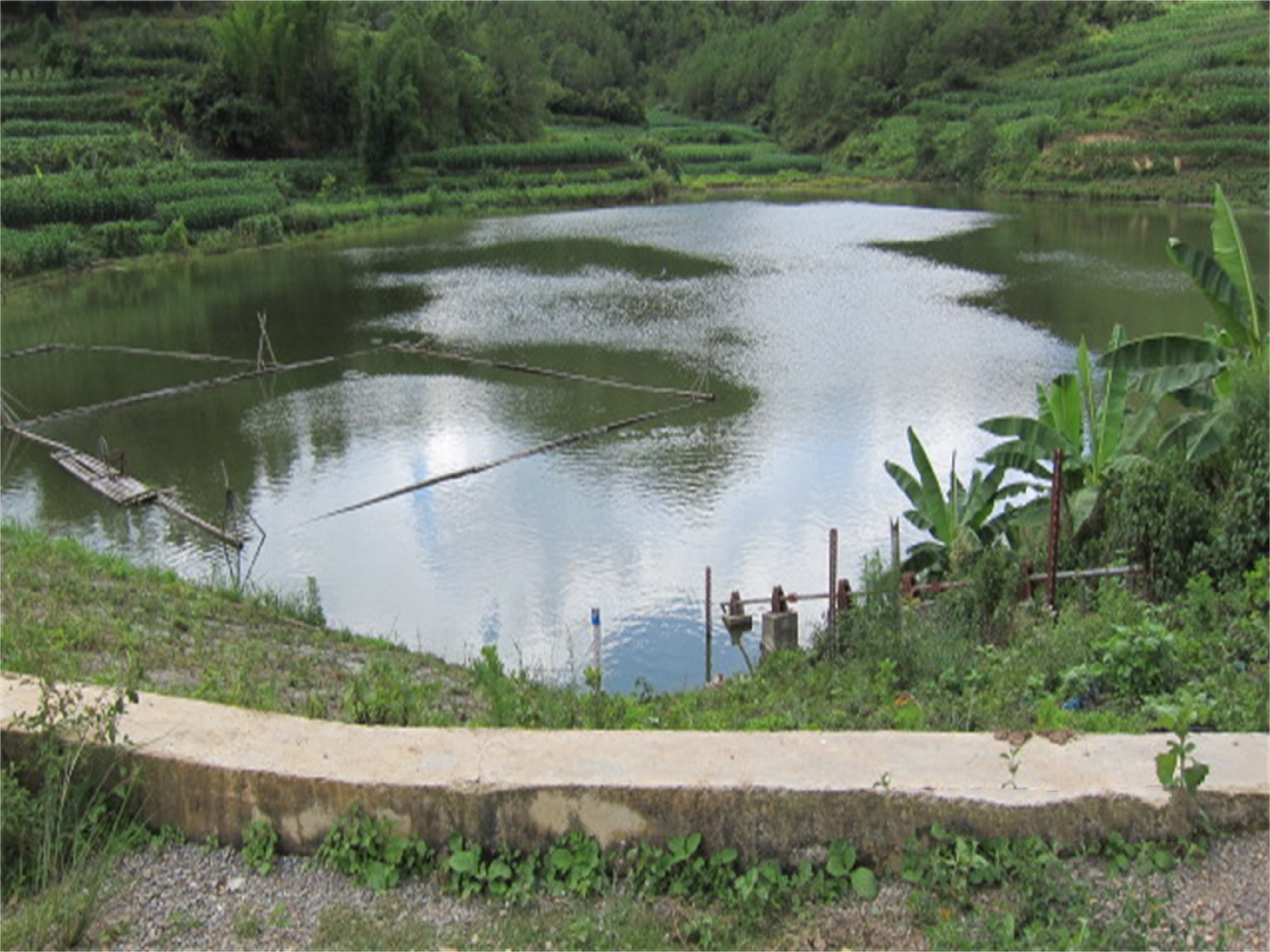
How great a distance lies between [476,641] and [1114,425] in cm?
503

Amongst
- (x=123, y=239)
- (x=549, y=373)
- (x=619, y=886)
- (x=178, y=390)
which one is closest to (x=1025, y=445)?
Answer: (x=619, y=886)

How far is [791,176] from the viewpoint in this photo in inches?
2135

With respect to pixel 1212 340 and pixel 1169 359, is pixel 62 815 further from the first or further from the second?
pixel 1212 340

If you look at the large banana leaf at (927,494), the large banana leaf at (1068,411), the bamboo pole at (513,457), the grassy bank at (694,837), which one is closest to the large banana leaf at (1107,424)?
the large banana leaf at (1068,411)

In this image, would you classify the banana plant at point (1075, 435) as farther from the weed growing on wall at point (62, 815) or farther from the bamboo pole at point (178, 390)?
the bamboo pole at point (178, 390)

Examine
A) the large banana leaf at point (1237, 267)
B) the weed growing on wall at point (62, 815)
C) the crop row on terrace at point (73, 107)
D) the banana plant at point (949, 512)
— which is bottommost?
the banana plant at point (949, 512)

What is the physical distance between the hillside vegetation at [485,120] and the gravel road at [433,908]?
1009 inches

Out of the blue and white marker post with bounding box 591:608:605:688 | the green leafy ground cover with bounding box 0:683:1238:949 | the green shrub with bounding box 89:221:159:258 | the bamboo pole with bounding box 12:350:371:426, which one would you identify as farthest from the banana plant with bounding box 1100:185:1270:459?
the green shrub with bounding box 89:221:159:258

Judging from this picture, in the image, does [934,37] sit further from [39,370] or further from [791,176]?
[39,370]

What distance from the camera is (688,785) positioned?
3535mm

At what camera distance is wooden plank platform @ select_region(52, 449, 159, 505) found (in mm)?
11766

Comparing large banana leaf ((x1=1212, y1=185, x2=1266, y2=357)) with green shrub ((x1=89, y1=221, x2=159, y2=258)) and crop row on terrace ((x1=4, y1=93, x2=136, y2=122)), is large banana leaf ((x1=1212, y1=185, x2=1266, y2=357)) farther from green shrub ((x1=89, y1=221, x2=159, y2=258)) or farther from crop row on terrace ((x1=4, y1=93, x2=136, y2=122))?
crop row on terrace ((x1=4, y1=93, x2=136, y2=122))

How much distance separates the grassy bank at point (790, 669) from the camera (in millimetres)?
4812

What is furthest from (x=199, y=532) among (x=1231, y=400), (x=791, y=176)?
(x=791, y=176)
